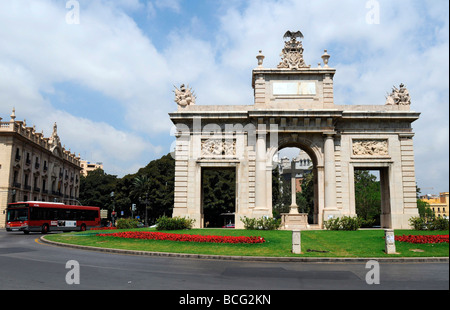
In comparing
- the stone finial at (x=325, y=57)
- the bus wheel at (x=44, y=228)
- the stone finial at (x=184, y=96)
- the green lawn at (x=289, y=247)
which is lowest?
the bus wheel at (x=44, y=228)

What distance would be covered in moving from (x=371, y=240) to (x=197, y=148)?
16350 mm

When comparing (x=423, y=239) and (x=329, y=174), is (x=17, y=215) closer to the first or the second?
(x=329, y=174)

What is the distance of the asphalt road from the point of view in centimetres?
860

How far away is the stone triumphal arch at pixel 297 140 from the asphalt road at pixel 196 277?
1677 centimetres

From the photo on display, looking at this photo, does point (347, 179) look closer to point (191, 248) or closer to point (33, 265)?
point (191, 248)

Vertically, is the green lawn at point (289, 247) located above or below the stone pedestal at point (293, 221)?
below

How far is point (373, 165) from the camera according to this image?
3072cm

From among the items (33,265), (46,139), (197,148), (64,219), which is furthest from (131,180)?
(33,265)

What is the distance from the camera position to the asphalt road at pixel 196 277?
8602 mm

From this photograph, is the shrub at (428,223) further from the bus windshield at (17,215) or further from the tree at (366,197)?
the bus windshield at (17,215)

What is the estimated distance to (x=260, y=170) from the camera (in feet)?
98.5

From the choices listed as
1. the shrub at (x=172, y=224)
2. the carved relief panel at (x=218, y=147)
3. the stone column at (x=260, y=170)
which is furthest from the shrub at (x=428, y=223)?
the shrub at (x=172, y=224)

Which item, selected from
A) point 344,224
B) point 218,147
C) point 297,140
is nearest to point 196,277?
point 344,224

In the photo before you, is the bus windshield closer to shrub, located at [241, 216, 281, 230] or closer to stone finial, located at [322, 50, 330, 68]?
shrub, located at [241, 216, 281, 230]
